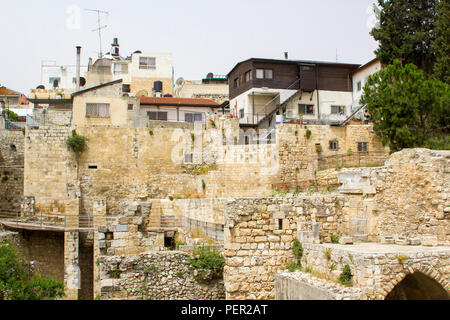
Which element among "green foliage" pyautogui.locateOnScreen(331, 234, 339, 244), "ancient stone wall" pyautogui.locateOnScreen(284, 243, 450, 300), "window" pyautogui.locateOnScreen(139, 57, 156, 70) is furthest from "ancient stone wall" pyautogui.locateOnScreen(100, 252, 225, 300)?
"window" pyautogui.locateOnScreen(139, 57, 156, 70)

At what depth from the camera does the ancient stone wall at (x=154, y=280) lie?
1373 centimetres

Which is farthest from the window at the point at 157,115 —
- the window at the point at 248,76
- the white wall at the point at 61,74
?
the white wall at the point at 61,74

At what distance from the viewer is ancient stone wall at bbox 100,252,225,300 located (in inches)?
540

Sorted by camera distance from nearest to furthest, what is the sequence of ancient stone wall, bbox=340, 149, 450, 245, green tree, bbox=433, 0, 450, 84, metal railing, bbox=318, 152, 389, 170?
1. ancient stone wall, bbox=340, 149, 450, 245
2. metal railing, bbox=318, 152, 389, 170
3. green tree, bbox=433, 0, 450, 84

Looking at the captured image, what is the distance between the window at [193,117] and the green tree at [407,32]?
13507mm

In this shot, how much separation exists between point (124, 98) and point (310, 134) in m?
13.0

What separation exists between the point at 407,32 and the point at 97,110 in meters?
22.1

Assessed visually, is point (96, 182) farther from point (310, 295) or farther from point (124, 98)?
point (310, 295)

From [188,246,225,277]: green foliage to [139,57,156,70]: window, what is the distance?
36993mm

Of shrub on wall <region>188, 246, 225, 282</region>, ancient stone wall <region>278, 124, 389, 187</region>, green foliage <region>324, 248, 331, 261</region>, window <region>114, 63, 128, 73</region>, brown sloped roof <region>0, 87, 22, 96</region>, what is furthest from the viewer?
brown sloped roof <region>0, 87, 22, 96</region>

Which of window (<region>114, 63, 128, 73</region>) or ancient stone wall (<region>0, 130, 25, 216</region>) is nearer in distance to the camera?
ancient stone wall (<region>0, 130, 25, 216</region>)

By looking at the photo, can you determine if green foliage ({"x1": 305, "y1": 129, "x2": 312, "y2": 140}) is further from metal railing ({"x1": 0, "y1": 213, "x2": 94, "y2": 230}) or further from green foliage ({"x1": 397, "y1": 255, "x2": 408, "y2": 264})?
green foliage ({"x1": 397, "y1": 255, "x2": 408, "y2": 264})

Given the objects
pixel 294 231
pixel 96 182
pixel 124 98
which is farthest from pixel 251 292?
pixel 124 98

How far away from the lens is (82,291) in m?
25.3
